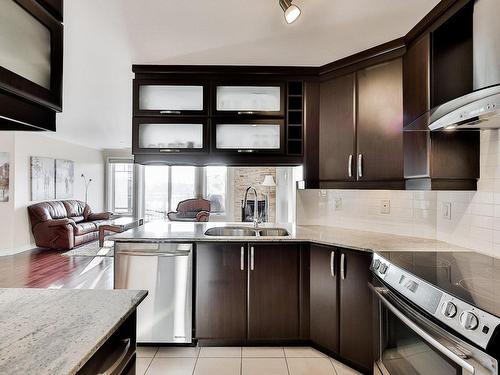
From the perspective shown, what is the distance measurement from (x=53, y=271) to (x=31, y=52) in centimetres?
490

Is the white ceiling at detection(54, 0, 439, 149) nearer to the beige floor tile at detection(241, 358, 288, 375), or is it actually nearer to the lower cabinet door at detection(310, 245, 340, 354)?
the lower cabinet door at detection(310, 245, 340, 354)

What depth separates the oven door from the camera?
3.24 ft

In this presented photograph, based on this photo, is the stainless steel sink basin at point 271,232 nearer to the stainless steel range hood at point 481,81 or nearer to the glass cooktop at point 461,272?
the glass cooktop at point 461,272

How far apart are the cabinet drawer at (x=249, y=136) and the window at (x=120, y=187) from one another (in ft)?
24.9

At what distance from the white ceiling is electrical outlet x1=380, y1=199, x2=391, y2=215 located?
126 centimetres

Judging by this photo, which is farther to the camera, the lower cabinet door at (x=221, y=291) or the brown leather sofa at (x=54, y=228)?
the brown leather sofa at (x=54, y=228)

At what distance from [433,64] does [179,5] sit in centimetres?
159

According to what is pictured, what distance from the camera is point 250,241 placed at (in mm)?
2311

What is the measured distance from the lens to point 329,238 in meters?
2.26

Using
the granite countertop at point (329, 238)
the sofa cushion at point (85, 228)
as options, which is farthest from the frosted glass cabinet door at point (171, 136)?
the sofa cushion at point (85, 228)

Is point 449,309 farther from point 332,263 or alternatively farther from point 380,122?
point 380,122

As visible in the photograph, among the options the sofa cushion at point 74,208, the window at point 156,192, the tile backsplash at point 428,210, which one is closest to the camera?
the tile backsplash at point 428,210

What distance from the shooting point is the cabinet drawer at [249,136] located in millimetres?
2643

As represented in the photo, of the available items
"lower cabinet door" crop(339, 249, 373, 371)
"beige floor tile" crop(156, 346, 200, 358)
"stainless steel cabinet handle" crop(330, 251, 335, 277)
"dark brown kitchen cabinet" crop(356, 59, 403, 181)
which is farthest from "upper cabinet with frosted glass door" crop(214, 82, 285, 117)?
"beige floor tile" crop(156, 346, 200, 358)
